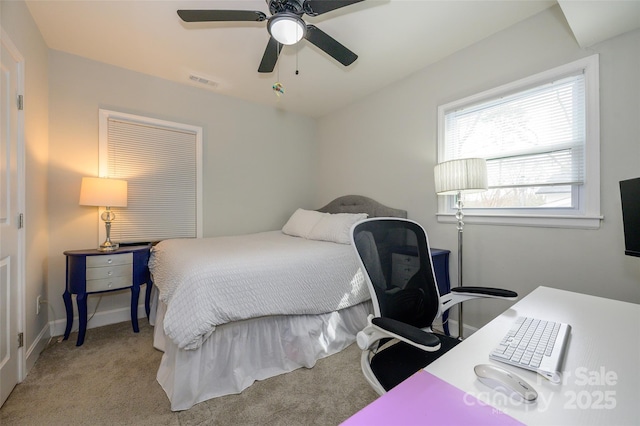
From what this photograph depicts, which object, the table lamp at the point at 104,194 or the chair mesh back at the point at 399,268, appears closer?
the chair mesh back at the point at 399,268

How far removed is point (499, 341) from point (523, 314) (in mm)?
334

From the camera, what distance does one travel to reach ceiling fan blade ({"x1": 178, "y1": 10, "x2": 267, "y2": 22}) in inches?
59.8

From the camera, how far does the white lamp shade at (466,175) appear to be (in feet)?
6.54

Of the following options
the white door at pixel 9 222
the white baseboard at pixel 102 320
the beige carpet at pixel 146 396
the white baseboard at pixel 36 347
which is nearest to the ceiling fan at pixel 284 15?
the white door at pixel 9 222

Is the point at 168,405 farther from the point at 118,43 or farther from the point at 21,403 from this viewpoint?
the point at 118,43

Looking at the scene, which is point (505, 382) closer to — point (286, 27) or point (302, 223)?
point (286, 27)

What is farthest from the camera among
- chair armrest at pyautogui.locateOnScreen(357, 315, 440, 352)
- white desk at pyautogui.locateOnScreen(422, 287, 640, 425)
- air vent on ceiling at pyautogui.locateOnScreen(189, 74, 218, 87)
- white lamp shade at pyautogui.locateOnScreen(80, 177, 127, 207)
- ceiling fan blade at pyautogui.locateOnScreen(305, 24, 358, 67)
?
air vent on ceiling at pyautogui.locateOnScreen(189, 74, 218, 87)

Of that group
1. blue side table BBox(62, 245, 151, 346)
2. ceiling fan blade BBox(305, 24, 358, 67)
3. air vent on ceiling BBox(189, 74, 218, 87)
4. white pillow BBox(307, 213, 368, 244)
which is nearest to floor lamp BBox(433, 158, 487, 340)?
white pillow BBox(307, 213, 368, 244)

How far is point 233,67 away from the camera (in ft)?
8.97

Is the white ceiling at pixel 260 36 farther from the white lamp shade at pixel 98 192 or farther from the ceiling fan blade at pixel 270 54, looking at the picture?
the white lamp shade at pixel 98 192

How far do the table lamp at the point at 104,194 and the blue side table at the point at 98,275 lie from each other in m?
0.15

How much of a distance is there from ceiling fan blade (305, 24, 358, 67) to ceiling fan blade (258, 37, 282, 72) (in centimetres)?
23

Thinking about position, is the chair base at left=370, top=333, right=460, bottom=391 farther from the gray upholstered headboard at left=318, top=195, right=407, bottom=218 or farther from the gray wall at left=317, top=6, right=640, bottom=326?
the gray upholstered headboard at left=318, top=195, right=407, bottom=218

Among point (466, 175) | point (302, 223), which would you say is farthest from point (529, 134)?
point (302, 223)
